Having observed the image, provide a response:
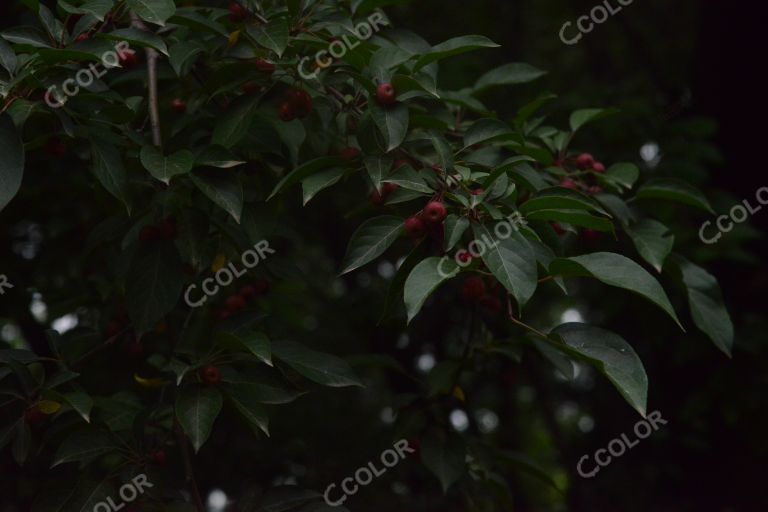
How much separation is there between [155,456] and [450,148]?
1.02m

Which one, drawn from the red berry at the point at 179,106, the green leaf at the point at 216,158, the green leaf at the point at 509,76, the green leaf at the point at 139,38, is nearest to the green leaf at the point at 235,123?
the green leaf at the point at 216,158

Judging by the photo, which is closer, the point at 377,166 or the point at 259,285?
the point at 377,166

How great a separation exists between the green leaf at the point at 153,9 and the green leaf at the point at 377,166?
0.54m

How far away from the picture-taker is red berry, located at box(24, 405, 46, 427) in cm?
194

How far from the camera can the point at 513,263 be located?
5.49 ft

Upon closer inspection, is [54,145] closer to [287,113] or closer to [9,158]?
[9,158]

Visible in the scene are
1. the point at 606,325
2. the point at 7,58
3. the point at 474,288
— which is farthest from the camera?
the point at 606,325

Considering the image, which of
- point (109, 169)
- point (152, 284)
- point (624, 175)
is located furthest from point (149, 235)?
point (624, 175)

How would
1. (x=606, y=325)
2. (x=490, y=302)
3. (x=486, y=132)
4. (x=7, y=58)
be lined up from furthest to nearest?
(x=606, y=325), (x=490, y=302), (x=486, y=132), (x=7, y=58)

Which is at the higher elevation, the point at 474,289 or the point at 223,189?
the point at 223,189

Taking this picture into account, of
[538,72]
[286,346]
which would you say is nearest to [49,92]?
[286,346]

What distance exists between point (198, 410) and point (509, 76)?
4.56 feet

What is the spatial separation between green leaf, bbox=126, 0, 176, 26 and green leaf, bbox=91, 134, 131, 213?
0.31m

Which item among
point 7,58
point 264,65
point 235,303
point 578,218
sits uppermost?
point 7,58
